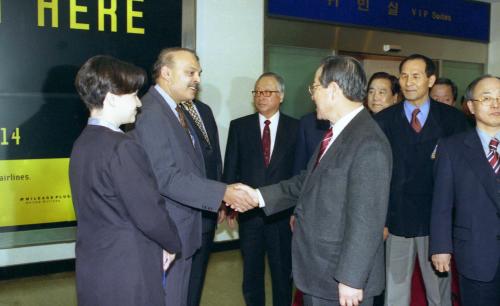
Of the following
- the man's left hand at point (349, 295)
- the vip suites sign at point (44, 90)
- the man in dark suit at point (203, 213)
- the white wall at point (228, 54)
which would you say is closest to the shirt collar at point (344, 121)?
the man's left hand at point (349, 295)

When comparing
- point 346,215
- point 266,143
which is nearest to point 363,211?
point 346,215

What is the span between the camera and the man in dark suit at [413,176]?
2.89 meters

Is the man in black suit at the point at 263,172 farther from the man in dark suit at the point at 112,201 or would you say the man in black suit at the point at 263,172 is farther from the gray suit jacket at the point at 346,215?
the man in dark suit at the point at 112,201

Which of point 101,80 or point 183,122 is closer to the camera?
point 101,80

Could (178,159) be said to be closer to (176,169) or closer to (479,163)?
(176,169)

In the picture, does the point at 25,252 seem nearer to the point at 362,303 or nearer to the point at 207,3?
the point at 207,3

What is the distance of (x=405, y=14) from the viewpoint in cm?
Result: 665

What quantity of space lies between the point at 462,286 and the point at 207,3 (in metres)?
3.64

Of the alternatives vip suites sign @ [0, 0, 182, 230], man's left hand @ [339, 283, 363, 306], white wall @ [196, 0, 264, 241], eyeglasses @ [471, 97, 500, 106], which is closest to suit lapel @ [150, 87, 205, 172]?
man's left hand @ [339, 283, 363, 306]

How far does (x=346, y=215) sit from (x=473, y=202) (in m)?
0.85

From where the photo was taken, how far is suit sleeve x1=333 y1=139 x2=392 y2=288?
71.7 inches

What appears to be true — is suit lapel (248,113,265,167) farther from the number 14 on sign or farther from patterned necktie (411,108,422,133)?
the number 14 on sign

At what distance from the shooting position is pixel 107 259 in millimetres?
1770

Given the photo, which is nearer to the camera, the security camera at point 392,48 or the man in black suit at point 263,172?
the man in black suit at point 263,172
